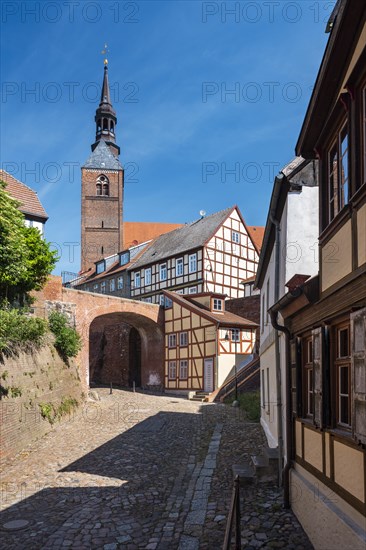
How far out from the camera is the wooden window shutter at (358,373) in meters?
4.30

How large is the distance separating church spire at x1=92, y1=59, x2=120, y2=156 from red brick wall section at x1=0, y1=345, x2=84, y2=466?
4196 cm

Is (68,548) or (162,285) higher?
(162,285)

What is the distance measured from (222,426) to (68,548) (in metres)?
9.95

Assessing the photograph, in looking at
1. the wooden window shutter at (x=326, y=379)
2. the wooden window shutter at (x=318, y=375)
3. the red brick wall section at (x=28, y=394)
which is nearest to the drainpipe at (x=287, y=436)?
the wooden window shutter at (x=318, y=375)

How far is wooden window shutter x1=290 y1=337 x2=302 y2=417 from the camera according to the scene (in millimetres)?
7137

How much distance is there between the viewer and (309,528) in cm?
599

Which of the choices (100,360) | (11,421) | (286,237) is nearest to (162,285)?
(100,360)

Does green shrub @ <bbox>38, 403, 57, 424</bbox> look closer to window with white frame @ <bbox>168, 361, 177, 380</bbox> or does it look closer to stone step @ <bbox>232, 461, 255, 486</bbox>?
stone step @ <bbox>232, 461, 255, 486</bbox>

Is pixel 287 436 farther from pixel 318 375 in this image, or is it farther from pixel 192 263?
pixel 192 263

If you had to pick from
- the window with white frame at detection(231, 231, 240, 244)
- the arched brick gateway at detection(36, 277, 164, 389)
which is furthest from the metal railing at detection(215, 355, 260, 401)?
the window with white frame at detection(231, 231, 240, 244)

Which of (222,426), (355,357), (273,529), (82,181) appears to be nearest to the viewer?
(355,357)

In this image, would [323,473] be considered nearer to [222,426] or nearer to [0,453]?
[0,453]

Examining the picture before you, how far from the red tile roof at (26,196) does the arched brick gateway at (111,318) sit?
4721mm

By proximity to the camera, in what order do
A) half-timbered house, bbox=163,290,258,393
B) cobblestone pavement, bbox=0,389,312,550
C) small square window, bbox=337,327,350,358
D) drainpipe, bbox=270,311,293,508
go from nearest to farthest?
small square window, bbox=337,327,350,358 → cobblestone pavement, bbox=0,389,312,550 → drainpipe, bbox=270,311,293,508 → half-timbered house, bbox=163,290,258,393
